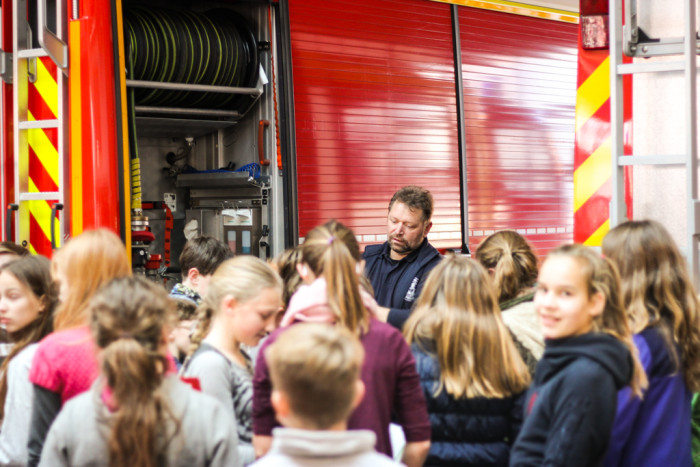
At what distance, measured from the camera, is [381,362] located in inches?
94.8

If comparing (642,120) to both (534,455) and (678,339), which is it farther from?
(534,455)

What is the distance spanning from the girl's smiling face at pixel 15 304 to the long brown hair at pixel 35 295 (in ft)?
0.04

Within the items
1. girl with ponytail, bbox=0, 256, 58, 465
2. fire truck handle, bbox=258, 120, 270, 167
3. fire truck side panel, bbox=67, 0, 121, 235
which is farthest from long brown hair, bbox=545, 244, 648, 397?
fire truck handle, bbox=258, 120, 270, 167

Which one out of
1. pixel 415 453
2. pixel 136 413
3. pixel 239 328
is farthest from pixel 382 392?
pixel 136 413

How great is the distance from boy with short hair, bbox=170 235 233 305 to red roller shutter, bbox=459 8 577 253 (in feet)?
Answer: 8.19

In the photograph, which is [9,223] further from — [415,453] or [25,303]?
[415,453]

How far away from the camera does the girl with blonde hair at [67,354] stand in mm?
2289

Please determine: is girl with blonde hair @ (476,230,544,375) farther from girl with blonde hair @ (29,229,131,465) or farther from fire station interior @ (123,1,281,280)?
fire station interior @ (123,1,281,280)

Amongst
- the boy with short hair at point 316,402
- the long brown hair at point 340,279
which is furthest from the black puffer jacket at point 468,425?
the boy with short hair at point 316,402

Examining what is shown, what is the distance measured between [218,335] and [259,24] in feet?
10.5

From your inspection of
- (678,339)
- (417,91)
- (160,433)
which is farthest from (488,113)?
(160,433)

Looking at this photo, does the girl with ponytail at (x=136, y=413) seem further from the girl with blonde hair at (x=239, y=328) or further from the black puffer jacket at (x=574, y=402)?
the black puffer jacket at (x=574, y=402)

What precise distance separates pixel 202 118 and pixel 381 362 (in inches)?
142

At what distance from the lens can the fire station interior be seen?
5211 millimetres
